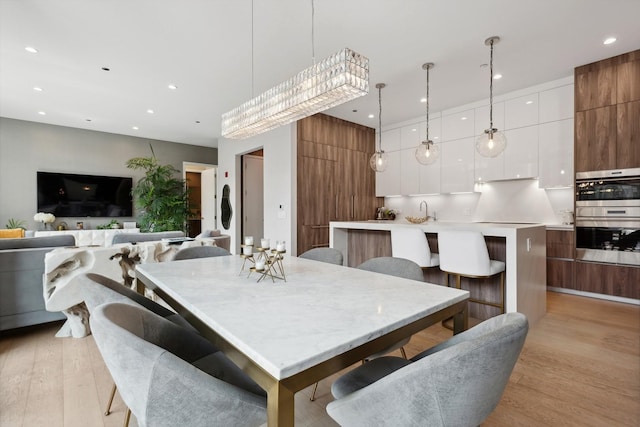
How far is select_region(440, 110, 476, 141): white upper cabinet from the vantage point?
4.83 metres

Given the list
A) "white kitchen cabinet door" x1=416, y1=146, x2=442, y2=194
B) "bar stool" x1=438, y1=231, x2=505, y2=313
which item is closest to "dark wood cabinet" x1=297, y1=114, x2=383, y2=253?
"white kitchen cabinet door" x1=416, y1=146, x2=442, y2=194

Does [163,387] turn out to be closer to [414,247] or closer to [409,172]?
[414,247]

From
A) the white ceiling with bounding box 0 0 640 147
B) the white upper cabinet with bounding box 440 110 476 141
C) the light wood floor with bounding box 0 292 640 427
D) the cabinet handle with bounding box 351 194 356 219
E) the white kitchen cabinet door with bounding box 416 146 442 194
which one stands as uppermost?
the white ceiling with bounding box 0 0 640 147

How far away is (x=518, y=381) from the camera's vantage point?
1974 mm

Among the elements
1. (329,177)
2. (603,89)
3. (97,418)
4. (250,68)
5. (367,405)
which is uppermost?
(250,68)

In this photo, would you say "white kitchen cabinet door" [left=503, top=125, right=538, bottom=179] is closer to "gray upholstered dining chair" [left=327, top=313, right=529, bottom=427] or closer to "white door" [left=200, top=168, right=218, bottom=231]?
"gray upholstered dining chair" [left=327, top=313, right=529, bottom=427]

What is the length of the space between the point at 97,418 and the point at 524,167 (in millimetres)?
5180

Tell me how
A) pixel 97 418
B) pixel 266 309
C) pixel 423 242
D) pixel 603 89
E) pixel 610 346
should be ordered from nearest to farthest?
pixel 266 309 < pixel 97 418 < pixel 610 346 < pixel 423 242 < pixel 603 89

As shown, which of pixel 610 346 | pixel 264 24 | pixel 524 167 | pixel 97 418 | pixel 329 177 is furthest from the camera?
pixel 329 177

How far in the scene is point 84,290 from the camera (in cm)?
133

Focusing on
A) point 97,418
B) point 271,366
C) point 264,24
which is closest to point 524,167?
point 264,24

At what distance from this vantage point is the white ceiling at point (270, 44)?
254 cm

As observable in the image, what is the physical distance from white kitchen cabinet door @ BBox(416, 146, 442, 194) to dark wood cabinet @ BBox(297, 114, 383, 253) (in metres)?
1.02

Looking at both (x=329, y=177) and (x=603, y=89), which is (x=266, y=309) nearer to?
(x=329, y=177)
